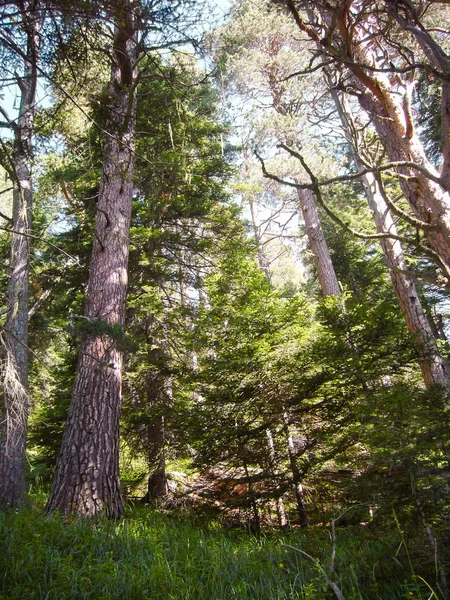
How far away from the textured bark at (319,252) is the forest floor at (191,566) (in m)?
7.62

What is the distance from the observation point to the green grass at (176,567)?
95.3 inches

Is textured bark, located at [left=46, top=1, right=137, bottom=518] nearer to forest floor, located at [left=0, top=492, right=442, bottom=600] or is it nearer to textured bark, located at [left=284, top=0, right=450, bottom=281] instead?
forest floor, located at [left=0, top=492, right=442, bottom=600]

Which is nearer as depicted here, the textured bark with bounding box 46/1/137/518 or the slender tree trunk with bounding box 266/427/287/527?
the textured bark with bounding box 46/1/137/518

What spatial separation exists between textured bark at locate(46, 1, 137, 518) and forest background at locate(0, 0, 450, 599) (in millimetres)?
A: 27

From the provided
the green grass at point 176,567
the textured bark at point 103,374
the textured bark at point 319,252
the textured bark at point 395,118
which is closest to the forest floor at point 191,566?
the green grass at point 176,567

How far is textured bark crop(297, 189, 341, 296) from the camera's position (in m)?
10.7

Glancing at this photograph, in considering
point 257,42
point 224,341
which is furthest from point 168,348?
point 257,42

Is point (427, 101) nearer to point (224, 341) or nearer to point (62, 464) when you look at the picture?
point (224, 341)

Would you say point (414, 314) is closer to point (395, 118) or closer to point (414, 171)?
point (414, 171)

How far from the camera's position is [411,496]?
111 inches

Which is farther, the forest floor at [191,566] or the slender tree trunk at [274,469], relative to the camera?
the slender tree trunk at [274,469]

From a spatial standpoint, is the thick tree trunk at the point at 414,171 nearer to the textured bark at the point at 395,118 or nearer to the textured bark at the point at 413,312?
the textured bark at the point at 395,118

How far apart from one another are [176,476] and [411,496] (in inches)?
211

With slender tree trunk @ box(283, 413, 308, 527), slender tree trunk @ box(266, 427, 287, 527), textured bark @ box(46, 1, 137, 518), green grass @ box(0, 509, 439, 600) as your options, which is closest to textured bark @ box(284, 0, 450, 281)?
textured bark @ box(46, 1, 137, 518)
